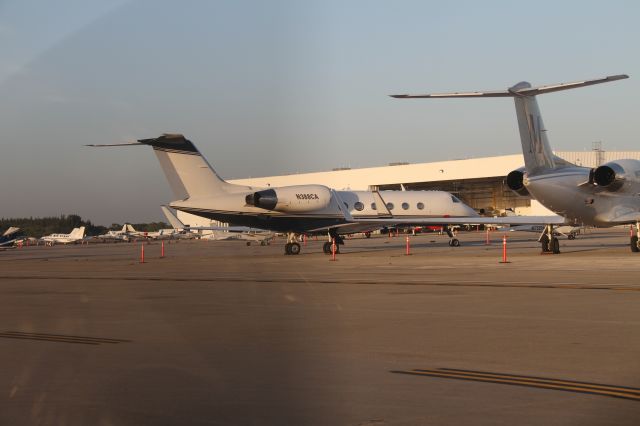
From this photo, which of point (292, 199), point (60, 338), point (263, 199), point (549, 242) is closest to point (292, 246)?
point (292, 199)

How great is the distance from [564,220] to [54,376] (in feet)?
87.8

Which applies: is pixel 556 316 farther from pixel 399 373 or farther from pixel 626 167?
pixel 626 167

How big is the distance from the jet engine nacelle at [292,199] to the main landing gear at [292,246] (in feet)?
6.73

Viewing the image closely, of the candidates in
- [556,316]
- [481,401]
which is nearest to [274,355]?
[481,401]

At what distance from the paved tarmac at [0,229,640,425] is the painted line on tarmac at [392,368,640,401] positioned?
17 millimetres

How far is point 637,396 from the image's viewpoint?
6.66 metres

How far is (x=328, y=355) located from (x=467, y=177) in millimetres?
80587

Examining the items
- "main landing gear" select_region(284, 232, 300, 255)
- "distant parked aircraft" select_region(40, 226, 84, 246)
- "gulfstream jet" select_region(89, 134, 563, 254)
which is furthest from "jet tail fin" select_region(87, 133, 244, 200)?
"distant parked aircraft" select_region(40, 226, 84, 246)

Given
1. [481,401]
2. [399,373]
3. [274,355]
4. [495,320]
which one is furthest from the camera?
[495,320]

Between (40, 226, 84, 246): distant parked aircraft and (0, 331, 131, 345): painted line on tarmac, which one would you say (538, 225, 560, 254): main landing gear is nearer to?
(0, 331, 131, 345): painted line on tarmac

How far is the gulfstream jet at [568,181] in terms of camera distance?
2956cm

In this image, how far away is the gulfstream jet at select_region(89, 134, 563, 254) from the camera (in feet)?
121

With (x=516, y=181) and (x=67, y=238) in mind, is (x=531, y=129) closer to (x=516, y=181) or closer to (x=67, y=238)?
(x=516, y=181)

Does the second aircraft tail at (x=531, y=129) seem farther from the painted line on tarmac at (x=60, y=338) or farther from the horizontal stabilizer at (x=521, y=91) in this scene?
the painted line on tarmac at (x=60, y=338)
